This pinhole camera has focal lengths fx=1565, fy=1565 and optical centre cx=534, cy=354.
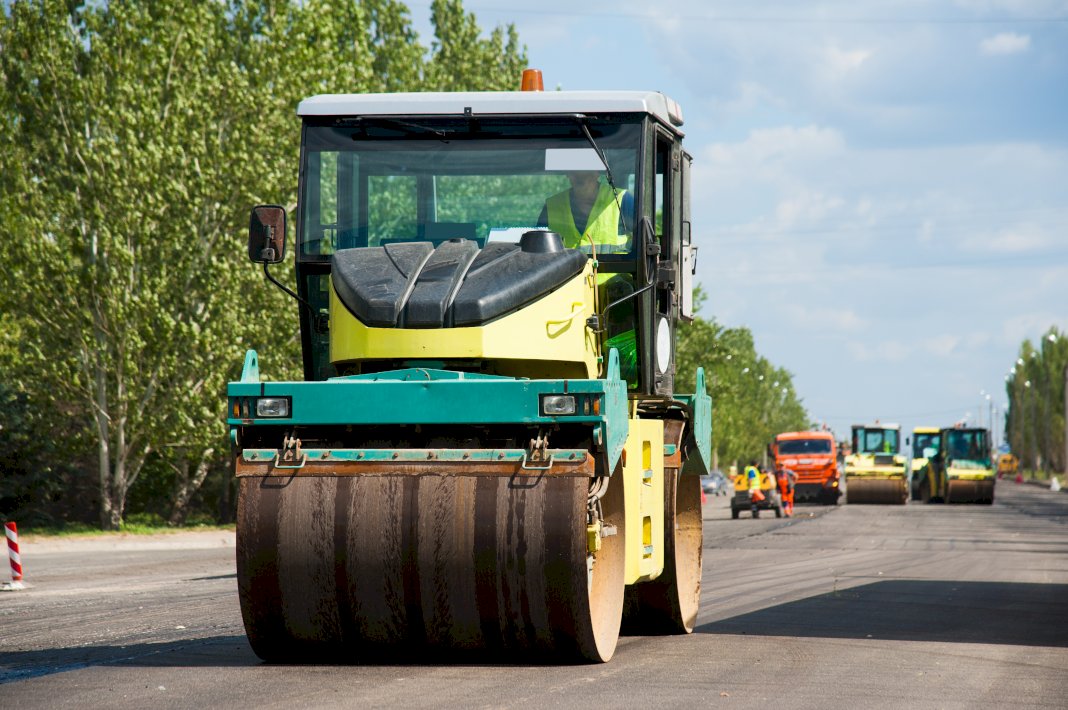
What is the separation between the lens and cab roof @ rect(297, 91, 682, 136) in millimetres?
10211

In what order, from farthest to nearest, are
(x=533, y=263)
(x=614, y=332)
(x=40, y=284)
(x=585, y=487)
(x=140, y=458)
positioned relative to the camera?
(x=140, y=458), (x=40, y=284), (x=614, y=332), (x=533, y=263), (x=585, y=487)

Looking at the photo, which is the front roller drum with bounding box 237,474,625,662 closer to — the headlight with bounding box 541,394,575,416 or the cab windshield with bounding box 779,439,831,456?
the headlight with bounding box 541,394,575,416

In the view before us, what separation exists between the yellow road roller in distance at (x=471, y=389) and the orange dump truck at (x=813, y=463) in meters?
49.1

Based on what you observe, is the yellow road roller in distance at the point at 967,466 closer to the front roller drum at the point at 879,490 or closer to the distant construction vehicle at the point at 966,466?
the distant construction vehicle at the point at 966,466

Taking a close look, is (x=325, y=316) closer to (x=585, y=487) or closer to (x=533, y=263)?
(x=533, y=263)

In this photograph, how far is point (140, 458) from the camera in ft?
114

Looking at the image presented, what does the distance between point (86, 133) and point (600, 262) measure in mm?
25415

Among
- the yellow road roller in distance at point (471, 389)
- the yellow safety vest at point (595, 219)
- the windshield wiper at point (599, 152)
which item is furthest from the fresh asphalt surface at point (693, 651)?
the windshield wiper at point (599, 152)

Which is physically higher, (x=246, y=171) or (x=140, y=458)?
(x=246, y=171)

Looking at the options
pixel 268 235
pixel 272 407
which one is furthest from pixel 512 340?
pixel 268 235

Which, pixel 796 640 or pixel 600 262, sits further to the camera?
pixel 796 640

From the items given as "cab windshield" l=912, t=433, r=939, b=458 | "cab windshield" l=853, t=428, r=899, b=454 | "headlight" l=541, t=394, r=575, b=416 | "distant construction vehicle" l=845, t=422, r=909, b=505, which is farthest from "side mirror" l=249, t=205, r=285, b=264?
"cab windshield" l=912, t=433, r=939, b=458

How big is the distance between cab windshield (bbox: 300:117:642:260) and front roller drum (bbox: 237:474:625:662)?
2144 millimetres

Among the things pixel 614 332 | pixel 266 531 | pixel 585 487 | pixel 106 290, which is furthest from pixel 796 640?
pixel 106 290
